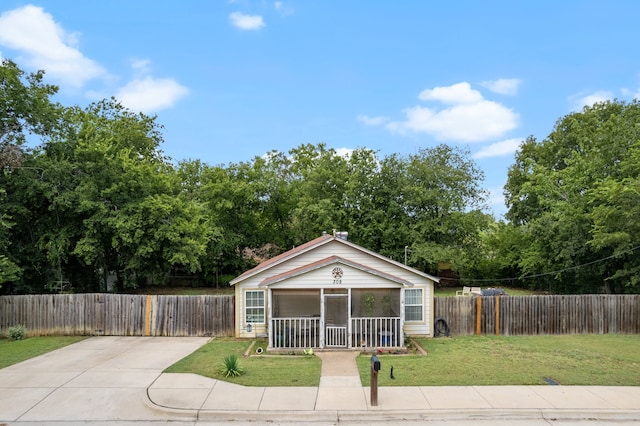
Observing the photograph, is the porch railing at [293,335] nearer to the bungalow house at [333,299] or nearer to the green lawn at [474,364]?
the bungalow house at [333,299]

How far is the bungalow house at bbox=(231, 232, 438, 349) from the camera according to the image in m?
13.0

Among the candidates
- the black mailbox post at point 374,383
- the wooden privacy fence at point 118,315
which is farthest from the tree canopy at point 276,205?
the black mailbox post at point 374,383

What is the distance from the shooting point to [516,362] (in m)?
11.0

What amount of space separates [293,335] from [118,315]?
667cm

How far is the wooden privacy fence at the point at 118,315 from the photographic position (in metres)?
14.9

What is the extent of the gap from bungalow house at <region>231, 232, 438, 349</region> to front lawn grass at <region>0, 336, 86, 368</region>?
570cm

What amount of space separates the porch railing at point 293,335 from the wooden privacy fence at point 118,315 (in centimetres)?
258

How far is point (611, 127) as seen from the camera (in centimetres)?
2481

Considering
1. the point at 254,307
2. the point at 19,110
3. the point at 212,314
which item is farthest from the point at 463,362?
the point at 19,110

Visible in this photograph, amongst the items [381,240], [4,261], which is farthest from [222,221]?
[4,261]

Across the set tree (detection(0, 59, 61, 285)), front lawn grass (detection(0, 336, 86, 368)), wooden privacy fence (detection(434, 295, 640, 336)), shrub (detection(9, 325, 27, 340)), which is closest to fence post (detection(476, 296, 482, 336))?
wooden privacy fence (detection(434, 295, 640, 336))

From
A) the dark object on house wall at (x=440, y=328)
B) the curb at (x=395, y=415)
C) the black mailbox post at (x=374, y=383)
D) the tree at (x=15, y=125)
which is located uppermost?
the tree at (x=15, y=125)

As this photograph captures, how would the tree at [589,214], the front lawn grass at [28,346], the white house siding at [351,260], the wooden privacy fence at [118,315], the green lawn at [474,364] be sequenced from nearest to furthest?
the green lawn at [474,364]
the front lawn grass at [28,346]
the white house siding at [351,260]
the wooden privacy fence at [118,315]
the tree at [589,214]

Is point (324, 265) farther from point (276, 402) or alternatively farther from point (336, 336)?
point (276, 402)
